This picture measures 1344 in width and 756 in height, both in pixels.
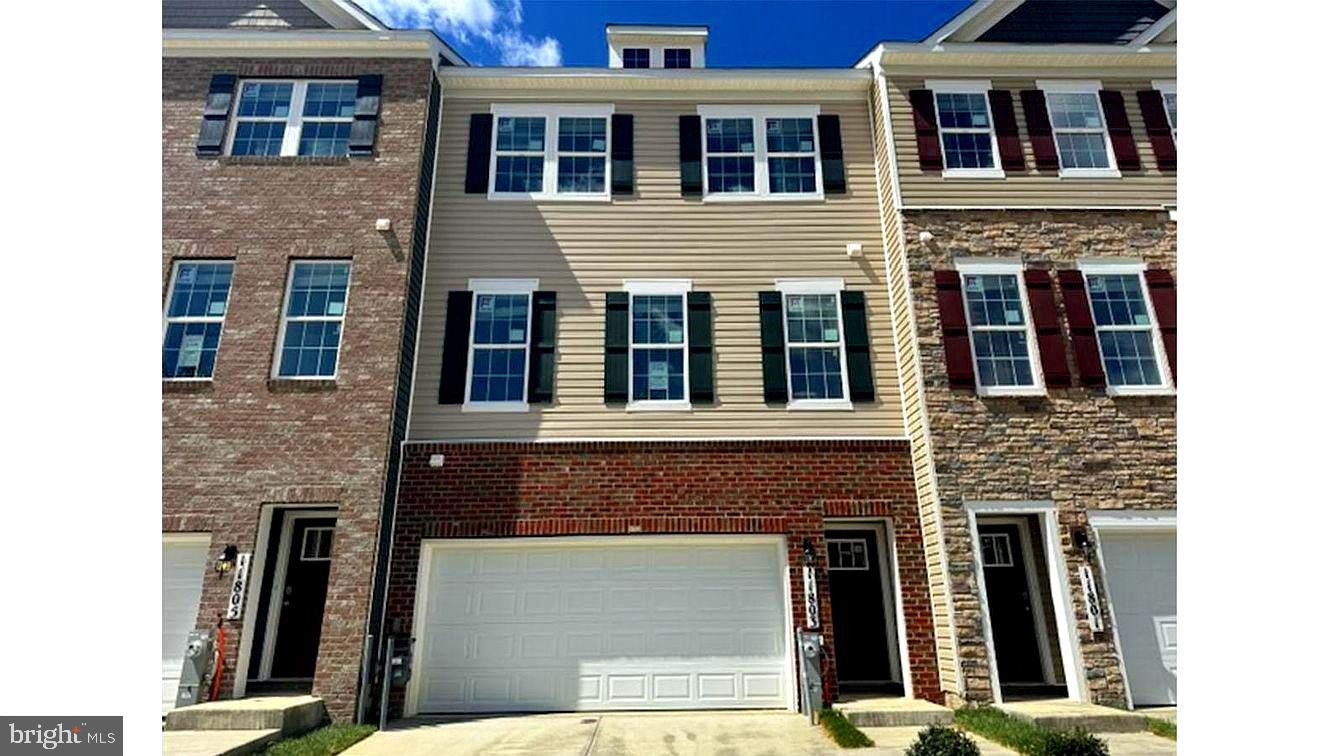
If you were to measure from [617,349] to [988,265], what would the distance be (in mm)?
5493

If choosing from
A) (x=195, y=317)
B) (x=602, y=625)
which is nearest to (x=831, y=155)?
(x=602, y=625)

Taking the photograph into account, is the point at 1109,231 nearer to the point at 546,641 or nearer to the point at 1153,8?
the point at 1153,8

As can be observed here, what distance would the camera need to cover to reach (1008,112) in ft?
36.8

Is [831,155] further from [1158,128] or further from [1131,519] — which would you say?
[1131,519]

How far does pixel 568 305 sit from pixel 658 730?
5807 mm

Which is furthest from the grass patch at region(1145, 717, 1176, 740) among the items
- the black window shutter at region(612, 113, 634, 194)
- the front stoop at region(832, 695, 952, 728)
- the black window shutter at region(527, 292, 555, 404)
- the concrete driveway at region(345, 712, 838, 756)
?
the black window shutter at region(612, 113, 634, 194)

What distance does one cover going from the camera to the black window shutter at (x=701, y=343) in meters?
10.1

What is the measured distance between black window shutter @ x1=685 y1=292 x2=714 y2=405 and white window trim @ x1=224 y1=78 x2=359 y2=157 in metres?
5.98

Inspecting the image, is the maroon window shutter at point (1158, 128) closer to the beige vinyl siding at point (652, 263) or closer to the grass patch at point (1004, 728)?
the beige vinyl siding at point (652, 263)

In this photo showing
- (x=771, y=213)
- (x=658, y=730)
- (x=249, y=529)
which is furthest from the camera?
(x=771, y=213)

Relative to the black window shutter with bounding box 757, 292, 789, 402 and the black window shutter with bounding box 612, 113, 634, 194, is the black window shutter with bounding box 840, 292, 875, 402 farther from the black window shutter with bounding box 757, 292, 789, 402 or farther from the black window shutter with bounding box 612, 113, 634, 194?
the black window shutter with bounding box 612, 113, 634, 194

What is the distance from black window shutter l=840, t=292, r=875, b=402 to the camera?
33.5 ft
